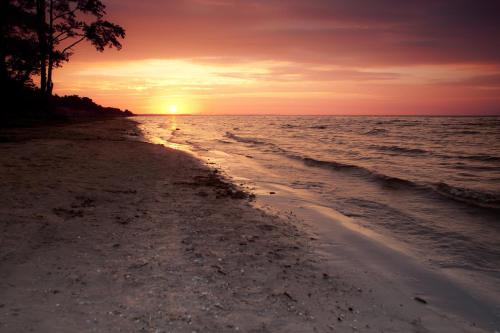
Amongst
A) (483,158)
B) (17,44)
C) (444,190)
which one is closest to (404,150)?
(483,158)

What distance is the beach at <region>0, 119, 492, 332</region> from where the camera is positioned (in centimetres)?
325

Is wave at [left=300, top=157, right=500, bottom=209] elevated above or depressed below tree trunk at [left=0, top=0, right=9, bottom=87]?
below

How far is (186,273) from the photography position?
13.7 feet

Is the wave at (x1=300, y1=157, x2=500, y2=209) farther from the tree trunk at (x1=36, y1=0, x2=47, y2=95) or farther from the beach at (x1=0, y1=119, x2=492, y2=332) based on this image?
the tree trunk at (x1=36, y1=0, x2=47, y2=95)

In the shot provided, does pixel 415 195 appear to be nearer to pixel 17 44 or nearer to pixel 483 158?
pixel 483 158

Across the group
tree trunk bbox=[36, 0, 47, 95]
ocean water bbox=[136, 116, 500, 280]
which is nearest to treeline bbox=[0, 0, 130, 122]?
tree trunk bbox=[36, 0, 47, 95]

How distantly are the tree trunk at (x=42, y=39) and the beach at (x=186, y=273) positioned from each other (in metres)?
19.9

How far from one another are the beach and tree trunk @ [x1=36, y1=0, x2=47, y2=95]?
65.2 feet

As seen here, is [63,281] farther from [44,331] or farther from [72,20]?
[72,20]

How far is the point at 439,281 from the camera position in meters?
4.73

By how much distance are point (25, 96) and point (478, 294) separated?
28358mm

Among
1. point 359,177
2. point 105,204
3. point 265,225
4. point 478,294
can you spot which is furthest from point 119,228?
point 359,177

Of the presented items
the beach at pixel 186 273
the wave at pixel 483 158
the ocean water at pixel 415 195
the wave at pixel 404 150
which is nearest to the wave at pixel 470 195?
the ocean water at pixel 415 195

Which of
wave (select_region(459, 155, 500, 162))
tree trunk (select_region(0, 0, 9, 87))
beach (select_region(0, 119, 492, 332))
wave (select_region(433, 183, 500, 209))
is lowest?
beach (select_region(0, 119, 492, 332))
